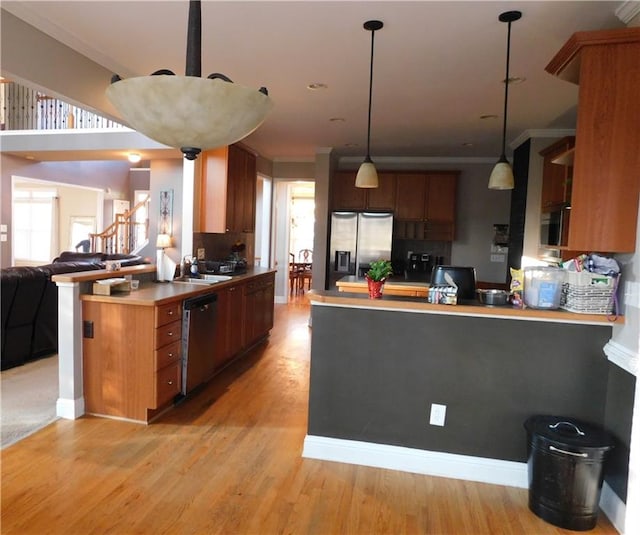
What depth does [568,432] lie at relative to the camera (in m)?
A: 2.26

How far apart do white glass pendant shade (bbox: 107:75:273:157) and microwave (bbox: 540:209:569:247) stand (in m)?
3.61

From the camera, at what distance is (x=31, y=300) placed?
4.21 metres

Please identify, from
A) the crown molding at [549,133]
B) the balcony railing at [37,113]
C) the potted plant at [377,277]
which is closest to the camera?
the potted plant at [377,277]

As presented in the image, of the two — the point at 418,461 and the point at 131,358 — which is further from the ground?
the point at 131,358

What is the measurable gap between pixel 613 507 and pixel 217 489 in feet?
6.83

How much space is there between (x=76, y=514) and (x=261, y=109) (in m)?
2.13

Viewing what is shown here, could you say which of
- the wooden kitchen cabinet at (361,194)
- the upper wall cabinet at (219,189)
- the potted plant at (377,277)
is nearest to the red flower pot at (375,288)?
the potted plant at (377,277)

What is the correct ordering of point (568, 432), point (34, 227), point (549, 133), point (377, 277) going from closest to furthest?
point (568, 432), point (377, 277), point (549, 133), point (34, 227)

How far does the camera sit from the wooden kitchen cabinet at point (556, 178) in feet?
13.2

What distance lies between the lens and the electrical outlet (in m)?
2.62

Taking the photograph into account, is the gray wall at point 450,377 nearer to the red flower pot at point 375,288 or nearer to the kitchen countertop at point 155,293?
the red flower pot at point 375,288

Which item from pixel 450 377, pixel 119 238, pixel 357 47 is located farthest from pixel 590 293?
pixel 119 238

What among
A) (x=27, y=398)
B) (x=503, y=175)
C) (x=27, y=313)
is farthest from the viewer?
(x=27, y=313)

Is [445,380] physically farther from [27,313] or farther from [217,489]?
[27,313]
